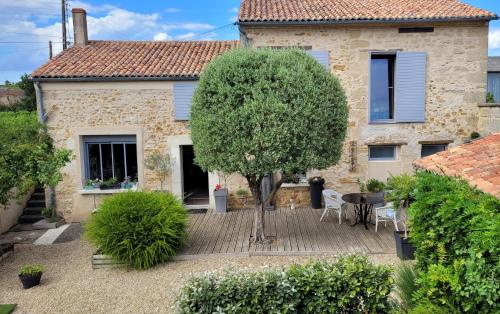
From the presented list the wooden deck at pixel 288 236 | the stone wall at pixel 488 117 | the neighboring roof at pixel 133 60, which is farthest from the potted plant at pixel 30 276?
the stone wall at pixel 488 117

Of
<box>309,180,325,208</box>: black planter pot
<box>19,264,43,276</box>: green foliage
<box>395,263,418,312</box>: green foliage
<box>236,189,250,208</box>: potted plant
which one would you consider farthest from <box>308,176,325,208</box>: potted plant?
<box>19,264,43,276</box>: green foliage

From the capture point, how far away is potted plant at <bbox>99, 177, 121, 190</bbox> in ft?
37.1

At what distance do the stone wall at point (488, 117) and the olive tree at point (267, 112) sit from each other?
5.81 metres

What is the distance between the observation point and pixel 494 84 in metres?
18.6

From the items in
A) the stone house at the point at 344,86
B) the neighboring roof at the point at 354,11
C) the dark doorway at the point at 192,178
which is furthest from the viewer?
the dark doorway at the point at 192,178

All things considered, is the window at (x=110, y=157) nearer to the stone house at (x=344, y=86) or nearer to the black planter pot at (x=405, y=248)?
the stone house at (x=344, y=86)

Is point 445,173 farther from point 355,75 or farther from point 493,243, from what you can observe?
point 355,75

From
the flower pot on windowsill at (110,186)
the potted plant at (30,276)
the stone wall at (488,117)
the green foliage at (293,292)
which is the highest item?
the stone wall at (488,117)

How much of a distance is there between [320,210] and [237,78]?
18.9 feet

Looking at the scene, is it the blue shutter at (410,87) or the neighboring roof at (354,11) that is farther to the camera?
the blue shutter at (410,87)

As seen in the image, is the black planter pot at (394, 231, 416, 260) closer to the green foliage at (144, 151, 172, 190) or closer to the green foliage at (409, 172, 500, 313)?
the green foliage at (409, 172, 500, 313)

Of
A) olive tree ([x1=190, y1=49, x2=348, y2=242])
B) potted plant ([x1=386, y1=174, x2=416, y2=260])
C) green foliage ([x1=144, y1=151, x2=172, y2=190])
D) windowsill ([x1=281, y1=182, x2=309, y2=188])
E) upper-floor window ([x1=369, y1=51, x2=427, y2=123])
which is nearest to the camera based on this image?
potted plant ([x1=386, y1=174, x2=416, y2=260])

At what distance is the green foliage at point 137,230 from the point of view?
7.18 meters

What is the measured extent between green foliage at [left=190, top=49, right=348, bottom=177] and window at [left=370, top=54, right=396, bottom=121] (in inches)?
168
